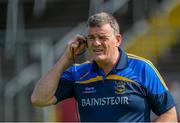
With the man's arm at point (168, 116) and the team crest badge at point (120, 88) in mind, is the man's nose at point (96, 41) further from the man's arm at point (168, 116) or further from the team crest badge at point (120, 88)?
the man's arm at point (168, 116)

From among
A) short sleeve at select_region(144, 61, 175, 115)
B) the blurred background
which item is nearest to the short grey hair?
short sleeve at select_region(144, 61, 175, 115)

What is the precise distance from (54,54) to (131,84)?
400cm

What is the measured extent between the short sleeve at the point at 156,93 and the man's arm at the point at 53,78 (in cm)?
41

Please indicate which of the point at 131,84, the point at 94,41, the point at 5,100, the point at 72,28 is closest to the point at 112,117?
the point at 131,84

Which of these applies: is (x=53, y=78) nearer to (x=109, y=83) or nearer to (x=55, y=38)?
(x=109, y=83)

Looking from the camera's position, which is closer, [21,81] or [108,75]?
[108,75]

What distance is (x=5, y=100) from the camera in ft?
23.5

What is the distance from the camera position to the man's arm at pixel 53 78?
11.2 ft

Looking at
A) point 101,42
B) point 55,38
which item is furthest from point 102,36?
point 55,38

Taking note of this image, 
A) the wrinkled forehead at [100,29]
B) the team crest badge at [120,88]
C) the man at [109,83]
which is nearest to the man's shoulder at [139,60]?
the man at [109,83]

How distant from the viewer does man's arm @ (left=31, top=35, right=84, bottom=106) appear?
134 inches

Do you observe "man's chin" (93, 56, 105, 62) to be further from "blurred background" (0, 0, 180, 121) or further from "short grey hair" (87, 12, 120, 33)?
"blurred background" (0, 0, 180, 121)

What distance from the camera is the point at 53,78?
11.2 feet

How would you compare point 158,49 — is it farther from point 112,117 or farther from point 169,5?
point 112,117
